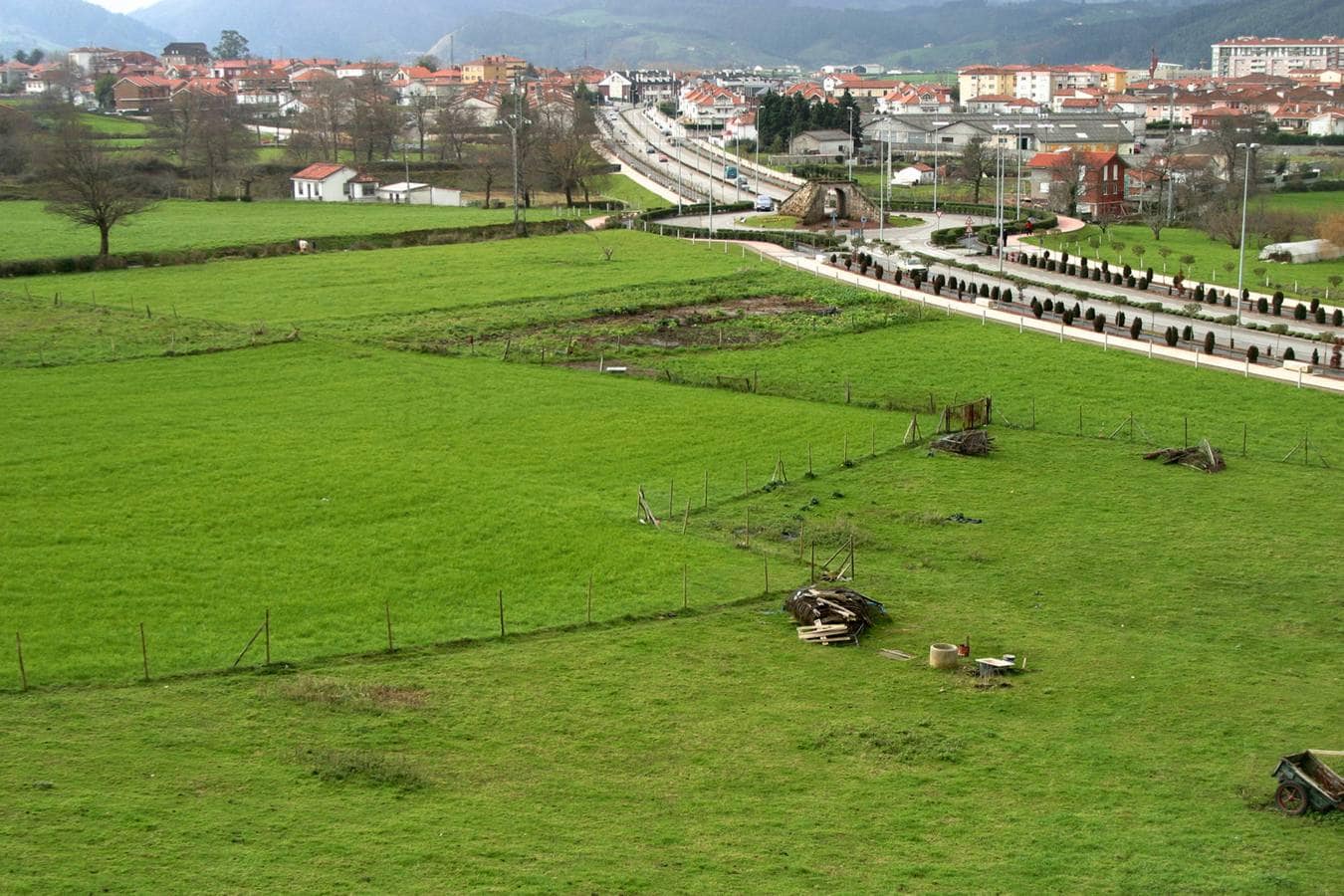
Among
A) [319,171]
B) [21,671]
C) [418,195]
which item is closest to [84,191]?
[418,195]

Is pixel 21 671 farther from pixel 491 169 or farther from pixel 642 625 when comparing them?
pixel 491 169

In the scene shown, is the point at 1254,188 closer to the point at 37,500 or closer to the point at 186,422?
the point at 186,422

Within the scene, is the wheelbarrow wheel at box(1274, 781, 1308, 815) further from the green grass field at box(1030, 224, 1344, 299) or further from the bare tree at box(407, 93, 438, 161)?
the bare tree at box(407, 93, 438, 161)

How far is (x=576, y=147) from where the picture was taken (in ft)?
313

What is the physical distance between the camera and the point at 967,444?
35656 millimetres

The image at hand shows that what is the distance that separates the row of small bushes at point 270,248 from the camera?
209 ft

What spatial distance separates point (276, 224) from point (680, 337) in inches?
1480

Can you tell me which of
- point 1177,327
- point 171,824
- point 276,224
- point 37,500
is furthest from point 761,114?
point 171,824

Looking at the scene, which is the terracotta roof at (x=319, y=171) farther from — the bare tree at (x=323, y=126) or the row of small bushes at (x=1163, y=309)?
the row of small bushes at (x=1163, y=309)

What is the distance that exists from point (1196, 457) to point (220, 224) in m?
59.2

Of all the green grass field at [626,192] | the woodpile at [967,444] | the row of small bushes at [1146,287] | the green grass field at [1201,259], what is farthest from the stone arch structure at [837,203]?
the woodpile at [967,444]

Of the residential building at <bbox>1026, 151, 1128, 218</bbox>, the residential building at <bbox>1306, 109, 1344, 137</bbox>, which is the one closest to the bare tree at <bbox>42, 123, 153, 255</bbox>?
the residential building at <bbox>1026, 151, 1128, 218</bbox>

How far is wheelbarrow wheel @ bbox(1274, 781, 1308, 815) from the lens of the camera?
18.1 metres

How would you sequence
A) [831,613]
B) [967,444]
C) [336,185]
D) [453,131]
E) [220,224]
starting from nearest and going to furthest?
[831,613] → [967,444] → [220,224] → [336,185] → [453,131]
